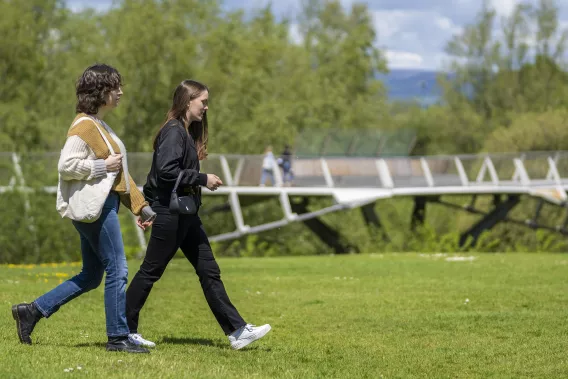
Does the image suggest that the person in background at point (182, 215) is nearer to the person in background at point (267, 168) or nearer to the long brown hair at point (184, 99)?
the long brown hair at point (184, 99)

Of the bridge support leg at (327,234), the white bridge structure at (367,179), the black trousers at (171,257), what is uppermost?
the black trousers at (171,257)

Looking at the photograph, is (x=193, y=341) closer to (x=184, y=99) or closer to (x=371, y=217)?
(x=184, y=99)

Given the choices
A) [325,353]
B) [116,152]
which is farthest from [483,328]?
[116,152]

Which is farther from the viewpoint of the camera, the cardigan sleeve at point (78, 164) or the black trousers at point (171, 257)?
the black trousers at point (171, 257)

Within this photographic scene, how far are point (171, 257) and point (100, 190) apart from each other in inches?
41.3

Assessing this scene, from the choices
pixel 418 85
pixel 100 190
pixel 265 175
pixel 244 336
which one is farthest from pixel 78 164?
pixel 418 85

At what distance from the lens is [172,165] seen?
26.8 feet

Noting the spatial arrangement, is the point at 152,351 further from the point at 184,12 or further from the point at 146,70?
the point at 184,12

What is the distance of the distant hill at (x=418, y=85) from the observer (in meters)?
76.2

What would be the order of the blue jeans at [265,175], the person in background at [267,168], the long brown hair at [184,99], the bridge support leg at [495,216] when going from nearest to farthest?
the long brown hair at [184,99]
the person in background at [267,168]
the blue jeans at [265,175]
the bridge support leg at [495,216]

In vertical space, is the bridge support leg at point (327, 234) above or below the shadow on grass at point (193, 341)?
below

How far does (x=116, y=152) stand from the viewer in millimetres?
7875

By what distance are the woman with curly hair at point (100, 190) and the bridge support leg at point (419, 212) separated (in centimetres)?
3415

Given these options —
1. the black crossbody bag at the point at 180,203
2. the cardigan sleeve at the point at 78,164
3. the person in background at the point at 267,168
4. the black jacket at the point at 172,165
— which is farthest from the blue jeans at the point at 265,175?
the cardigan sleeve at the point at 78,164
